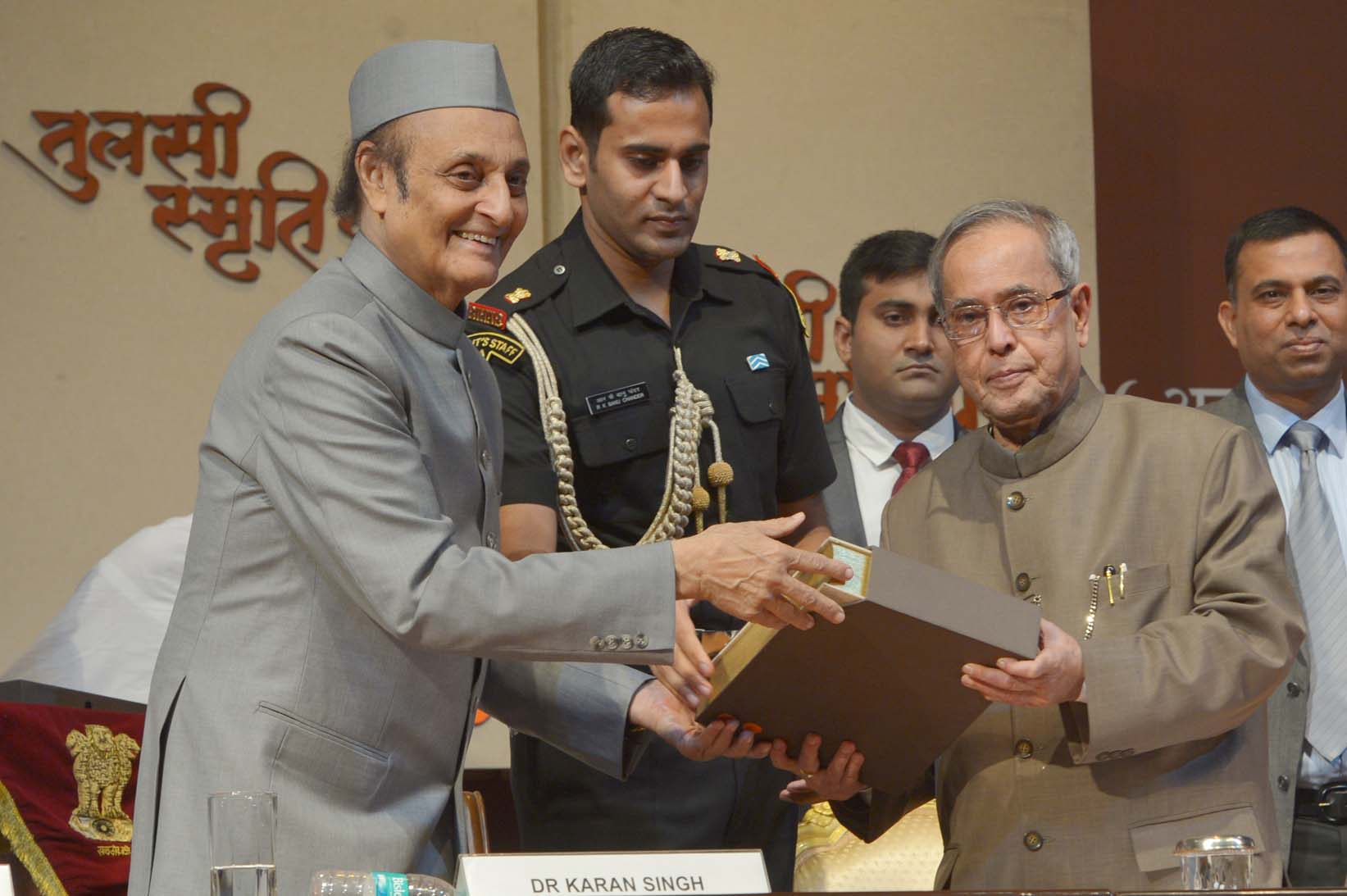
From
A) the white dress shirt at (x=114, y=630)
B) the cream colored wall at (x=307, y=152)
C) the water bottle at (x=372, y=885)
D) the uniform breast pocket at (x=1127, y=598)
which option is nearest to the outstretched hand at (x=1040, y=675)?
the uniform breast pocket at (x=1127, y=598)

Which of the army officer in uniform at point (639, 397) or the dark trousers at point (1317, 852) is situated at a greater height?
the army officer in uniform at point (639, 397)

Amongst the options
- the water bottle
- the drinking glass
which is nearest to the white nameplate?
the water bottle

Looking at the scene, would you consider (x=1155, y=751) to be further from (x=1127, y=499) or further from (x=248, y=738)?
(x=248, y=738)

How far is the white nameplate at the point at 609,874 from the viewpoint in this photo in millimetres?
1506

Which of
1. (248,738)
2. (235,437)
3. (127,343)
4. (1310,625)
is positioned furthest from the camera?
(127,343)

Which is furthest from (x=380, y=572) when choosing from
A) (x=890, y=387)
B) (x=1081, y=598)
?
(x=890, y=387)

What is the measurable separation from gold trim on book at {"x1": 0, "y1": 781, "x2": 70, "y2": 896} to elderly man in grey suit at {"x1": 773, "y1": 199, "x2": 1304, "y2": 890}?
Answer: 61.1 inches

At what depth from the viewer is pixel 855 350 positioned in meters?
3.99

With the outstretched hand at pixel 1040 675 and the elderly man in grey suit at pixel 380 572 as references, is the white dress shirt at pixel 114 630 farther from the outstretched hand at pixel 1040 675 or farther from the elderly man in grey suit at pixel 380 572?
the outstretched hand at pixel 1040 675

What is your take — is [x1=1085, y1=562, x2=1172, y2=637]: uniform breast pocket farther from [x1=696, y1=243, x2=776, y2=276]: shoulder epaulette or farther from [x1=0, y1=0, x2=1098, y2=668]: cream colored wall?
[x1=0, y1=0, x2=1098, y2=668]: cream colored wall

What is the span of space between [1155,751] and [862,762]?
1.24ft

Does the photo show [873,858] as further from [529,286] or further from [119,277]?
[119,277]

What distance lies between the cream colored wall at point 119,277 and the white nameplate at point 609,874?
11.5 ft

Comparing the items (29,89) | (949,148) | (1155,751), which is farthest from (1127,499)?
(29,89)
